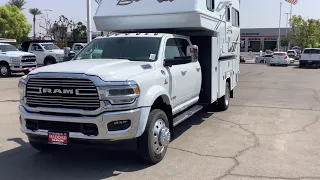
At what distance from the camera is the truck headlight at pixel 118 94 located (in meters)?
4.94

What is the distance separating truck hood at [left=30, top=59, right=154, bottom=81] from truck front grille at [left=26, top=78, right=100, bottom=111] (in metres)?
0.16

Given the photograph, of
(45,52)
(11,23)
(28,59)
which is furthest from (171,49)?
(11,23)

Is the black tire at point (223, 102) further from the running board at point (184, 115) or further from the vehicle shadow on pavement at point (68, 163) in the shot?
the vehicle shadow on pavement at point (68, 163)

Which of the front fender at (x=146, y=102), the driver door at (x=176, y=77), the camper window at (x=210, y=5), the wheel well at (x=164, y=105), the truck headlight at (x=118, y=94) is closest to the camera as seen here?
the truck headlight at (x=118, y=94)

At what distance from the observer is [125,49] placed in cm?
662

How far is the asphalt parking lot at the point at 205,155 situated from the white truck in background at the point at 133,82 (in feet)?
1.20

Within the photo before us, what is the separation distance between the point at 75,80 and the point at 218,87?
467 centimetres

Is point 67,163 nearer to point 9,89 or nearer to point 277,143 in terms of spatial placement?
point 277,143

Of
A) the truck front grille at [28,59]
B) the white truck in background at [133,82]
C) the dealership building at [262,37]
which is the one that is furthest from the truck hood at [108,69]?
the dealership building at [262,37]

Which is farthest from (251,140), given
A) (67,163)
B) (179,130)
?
(67,163)

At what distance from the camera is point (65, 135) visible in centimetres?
508

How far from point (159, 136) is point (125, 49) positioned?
182cm

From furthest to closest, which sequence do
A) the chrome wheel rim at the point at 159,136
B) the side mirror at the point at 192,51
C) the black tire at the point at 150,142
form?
the side mirror at the point at 192,51 → the chrome wheel rim at the point at 159,136 → the black tire at the point at 150,142

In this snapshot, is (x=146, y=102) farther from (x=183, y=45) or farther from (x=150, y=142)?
(x=183, y=45)
